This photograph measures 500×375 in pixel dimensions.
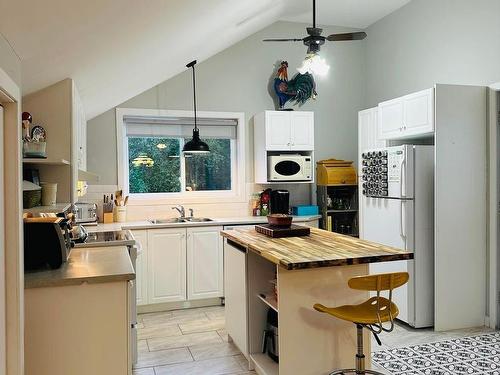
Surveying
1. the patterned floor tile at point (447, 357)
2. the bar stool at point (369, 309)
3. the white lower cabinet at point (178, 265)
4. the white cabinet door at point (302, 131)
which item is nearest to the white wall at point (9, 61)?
the bar stool at point (369, 309)

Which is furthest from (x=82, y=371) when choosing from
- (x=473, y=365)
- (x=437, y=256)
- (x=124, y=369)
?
(x=437, y=256)

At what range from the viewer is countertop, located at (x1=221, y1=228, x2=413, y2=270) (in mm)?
2434

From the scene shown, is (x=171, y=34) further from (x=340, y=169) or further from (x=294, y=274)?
(x=340, y=169)

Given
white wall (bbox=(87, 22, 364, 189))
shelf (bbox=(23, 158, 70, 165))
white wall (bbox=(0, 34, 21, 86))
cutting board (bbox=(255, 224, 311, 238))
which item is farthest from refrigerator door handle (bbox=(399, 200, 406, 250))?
white wall (bbox=(0, 34, 21, 86))

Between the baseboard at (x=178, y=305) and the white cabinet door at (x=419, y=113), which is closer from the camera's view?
the white cabinet door at (x=419, y=113)

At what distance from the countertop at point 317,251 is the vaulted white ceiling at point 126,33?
5.04 feet

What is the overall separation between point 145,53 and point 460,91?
9.13 ft

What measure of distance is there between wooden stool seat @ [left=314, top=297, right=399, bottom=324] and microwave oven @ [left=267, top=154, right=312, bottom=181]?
2819 millimetres

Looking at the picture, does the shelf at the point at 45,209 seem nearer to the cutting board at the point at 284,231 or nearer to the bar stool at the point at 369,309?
the cutting board at the point at 284,231

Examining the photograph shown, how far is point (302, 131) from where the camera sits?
539 centimetres

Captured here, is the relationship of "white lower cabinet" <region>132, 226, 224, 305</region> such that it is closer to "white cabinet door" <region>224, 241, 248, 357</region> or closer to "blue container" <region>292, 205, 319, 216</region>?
"white cabinet door" <region>224, 241, 248, 357</region>

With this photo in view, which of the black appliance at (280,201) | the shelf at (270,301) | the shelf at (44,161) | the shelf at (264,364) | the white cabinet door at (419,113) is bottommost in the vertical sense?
the shelf at (264,364)

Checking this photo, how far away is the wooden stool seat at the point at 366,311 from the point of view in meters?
2.45

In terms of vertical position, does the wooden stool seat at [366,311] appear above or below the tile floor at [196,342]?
above
